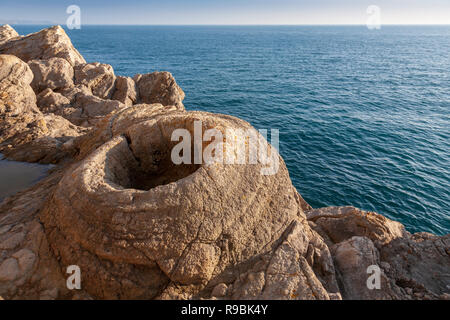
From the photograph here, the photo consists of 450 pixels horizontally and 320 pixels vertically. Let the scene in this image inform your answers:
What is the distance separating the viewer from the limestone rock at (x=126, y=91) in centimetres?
2289

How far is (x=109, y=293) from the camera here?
Result: 6.18 meters

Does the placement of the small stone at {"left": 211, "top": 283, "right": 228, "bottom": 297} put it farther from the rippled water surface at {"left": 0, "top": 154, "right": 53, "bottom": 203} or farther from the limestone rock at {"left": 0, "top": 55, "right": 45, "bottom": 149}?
the limestone rock at {"left": 0, "top": 55, "right": 45, "bottom": 149}

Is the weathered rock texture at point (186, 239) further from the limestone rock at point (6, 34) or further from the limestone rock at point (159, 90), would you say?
the limestone rock at point (6, 34)

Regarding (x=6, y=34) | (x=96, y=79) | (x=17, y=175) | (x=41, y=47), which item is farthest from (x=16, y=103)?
(x=6, y=34)

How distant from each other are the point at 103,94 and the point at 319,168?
67.5 feet

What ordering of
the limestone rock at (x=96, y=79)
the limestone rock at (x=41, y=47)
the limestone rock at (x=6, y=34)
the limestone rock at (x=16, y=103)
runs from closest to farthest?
the limestone rock at (x=16, y=103), the limestone rock at (x=96, y=79), the limestone rock at (x=41, y=47), the limestone rock at (x=6, y=34)

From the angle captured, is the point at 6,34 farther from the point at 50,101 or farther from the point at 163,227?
the point at 163,227

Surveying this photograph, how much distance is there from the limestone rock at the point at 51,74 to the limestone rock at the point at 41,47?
2.13m

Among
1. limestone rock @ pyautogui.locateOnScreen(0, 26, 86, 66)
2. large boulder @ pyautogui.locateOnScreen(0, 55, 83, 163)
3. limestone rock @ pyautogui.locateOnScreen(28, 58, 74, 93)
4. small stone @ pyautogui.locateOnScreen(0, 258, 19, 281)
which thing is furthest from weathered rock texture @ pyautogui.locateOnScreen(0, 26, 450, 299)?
limestone rock @ pyautogui.locateOnScreen(0, 26, 86, 66)

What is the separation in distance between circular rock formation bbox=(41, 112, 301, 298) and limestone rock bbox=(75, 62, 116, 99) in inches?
681

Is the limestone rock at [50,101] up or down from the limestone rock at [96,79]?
down

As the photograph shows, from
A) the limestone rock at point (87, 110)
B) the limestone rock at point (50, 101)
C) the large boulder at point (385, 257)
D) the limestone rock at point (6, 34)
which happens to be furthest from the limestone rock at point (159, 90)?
the large boulder at point (385, 257)

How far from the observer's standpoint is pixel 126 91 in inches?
909

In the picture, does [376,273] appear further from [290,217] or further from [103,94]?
[103,94]
